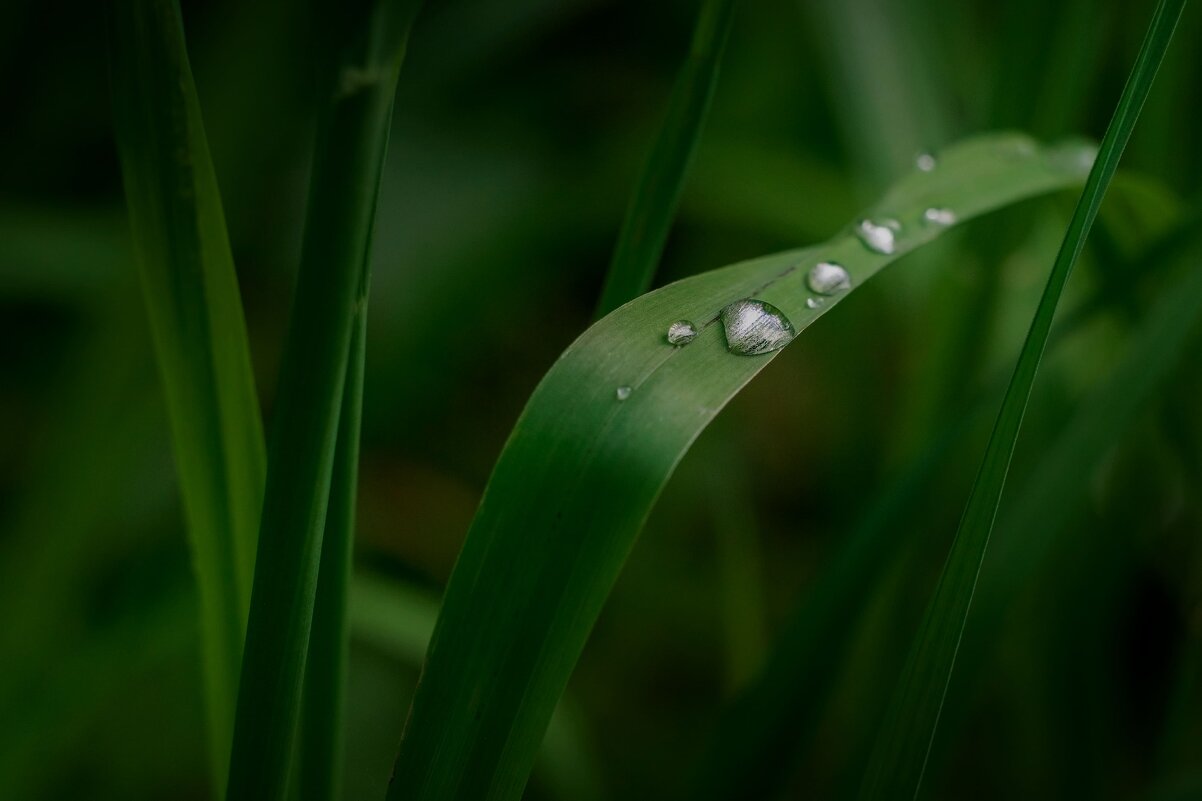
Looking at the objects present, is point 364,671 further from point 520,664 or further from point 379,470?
point 520,664

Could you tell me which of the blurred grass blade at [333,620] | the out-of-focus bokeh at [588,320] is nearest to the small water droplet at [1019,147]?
the out-of-focus bokeh at [588,320]

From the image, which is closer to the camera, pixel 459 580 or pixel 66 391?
pixel 459 580

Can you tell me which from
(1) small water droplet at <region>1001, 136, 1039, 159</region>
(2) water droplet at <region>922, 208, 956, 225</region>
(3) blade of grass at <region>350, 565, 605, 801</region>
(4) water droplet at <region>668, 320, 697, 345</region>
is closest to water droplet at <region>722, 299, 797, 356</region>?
(4) water droplet at <region>668, 320, 697, 345</region>

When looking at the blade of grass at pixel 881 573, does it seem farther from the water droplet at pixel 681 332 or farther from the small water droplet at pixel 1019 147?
the water droplet at pixel 681 332

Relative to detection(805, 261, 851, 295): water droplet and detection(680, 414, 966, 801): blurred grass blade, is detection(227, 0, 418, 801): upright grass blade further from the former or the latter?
detection(680, 414, 966, 801): blurred grass blade

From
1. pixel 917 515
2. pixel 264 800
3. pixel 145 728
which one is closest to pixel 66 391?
pixel 145 728

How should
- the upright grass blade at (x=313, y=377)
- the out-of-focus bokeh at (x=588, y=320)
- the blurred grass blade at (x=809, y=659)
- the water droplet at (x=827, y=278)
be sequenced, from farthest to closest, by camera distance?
the out-of-focus bokeh at (x=588, y=320) < the blurred grass blade at (x=809, y=659) < the water droplet at (x=827, y=278) < the upright grass blade at (x=313, y=377)

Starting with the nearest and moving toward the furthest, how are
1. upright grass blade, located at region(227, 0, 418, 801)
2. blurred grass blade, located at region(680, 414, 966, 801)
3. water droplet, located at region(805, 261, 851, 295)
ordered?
upright grass blade, located at region(227, 0, 418, 801), water droplet, located at region(805, 261, 851, 295), blurred grass blade, located at region(680, 414, 966, 801)
